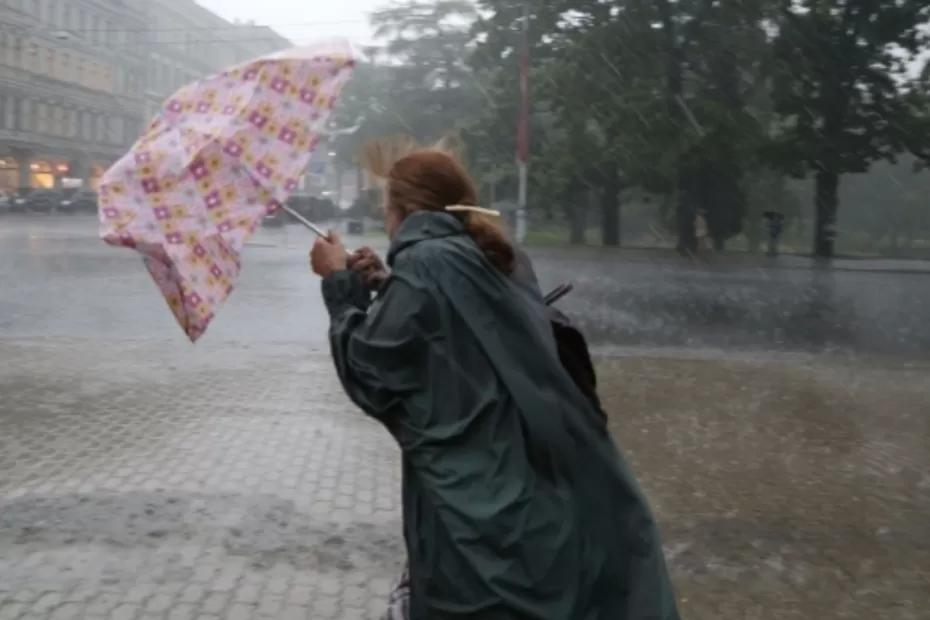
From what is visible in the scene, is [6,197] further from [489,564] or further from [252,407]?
[489,564]

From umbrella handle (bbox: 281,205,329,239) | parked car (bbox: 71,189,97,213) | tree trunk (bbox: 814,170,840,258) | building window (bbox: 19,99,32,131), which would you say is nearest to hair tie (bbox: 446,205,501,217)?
→ umbrella handle (bbox: 281,205,329,239)

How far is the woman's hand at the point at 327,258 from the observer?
9.53 feet

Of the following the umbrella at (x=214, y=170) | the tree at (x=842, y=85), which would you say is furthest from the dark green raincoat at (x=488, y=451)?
the tree at (x=842, y=85)

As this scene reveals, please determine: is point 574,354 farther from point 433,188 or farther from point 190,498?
point 190,498

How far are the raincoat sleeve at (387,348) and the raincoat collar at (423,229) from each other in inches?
3.6

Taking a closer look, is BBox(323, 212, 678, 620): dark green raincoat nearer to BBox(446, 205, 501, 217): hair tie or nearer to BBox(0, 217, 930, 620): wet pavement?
BBox(446, 205, 501, 217): hair tie

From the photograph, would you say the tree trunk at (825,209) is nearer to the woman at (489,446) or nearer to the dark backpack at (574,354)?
the dark backpack at (574,354)

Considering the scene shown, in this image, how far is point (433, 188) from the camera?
2746mm

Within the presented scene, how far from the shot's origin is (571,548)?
252 cm

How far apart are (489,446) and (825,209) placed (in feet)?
138

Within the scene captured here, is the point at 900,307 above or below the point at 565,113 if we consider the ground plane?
below

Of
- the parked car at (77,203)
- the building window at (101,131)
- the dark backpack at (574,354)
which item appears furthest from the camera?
the building window at (101,131)

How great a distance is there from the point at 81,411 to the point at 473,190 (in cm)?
710

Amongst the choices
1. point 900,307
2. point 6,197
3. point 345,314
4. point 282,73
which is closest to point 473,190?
point 345,314
